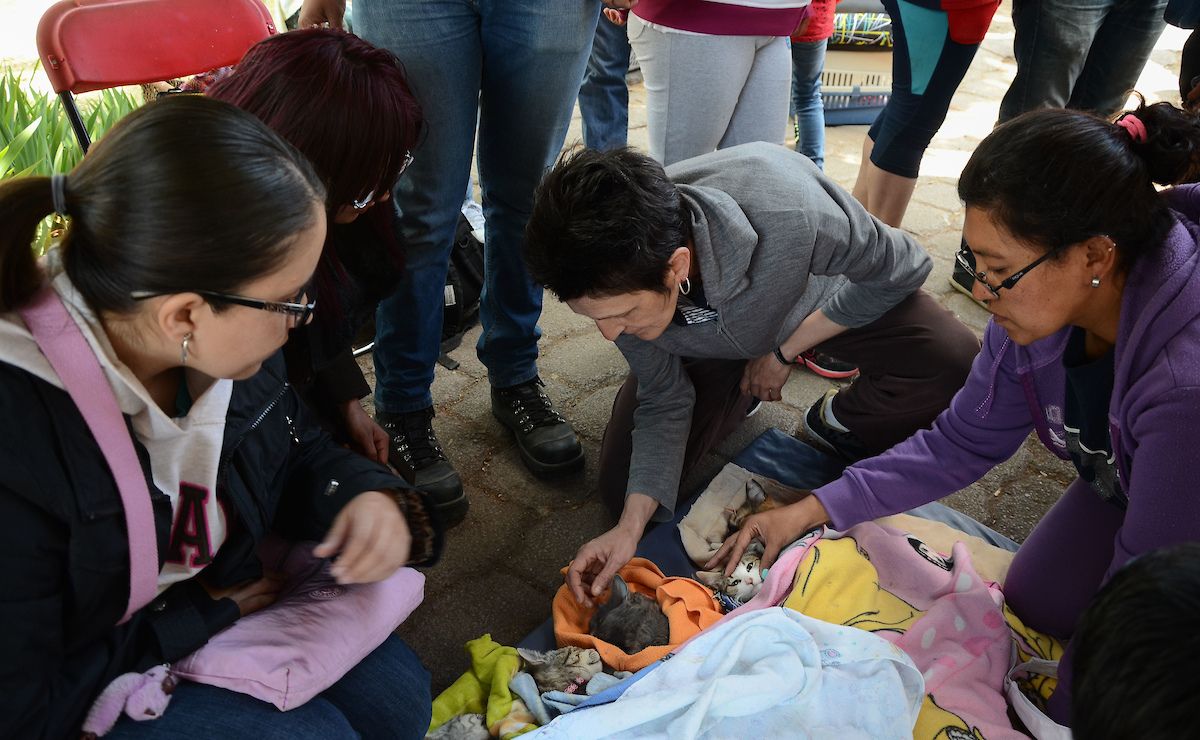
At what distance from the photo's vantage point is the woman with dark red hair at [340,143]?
1.45m

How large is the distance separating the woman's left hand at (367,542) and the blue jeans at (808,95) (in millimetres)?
2614

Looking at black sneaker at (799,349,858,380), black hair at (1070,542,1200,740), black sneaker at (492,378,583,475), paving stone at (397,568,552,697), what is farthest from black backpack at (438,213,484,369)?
black hair at (1070,542,1200,740)

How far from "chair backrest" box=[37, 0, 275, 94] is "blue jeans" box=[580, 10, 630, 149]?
5.05 ft

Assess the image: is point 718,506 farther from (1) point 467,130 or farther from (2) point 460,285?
(2) point 460,285

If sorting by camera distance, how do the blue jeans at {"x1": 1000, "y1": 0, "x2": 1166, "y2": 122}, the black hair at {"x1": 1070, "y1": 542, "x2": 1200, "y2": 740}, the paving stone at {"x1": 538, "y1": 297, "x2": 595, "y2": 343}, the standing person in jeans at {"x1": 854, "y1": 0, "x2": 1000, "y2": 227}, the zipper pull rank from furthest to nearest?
the paving stone at {"x1": 538, "y1": 297, "x2": 595, "y2": 343} → the blue jeans at {"x1": 1000, "y1": 0, "x2": 1166, "y2": 122} → the standing person in jeans at {"x1": 854, "y1": 0, "x2": 1000, "y2": 227} → the zipper pull → the black hair at {"x1": 1070, "y1": 542, "x2": 1200, "y2": 740}

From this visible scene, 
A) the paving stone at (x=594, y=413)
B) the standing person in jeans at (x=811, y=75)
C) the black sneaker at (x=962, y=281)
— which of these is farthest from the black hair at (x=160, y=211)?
the standing person in jeans at (x=811, y=75)

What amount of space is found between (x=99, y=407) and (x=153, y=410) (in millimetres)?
62

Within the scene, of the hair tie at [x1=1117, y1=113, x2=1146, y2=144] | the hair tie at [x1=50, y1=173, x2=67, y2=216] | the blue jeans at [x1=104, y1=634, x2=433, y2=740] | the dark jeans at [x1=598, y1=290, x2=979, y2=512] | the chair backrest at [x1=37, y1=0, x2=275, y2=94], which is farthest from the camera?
the dark jeans at [x1=598, y1=290, x2=979, y2=512]

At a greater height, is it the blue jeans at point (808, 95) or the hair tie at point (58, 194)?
the hair tie at point (58, 194)

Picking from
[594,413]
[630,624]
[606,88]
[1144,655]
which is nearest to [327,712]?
[630,624]

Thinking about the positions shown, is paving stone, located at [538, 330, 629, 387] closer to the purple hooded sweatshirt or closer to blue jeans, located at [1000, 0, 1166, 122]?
the purple hooded sweatshirt

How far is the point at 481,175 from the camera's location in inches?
86.0

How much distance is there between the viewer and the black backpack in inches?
110

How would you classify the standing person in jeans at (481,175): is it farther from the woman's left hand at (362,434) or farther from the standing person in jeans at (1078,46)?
the standing person in jeans at (1078,46)
